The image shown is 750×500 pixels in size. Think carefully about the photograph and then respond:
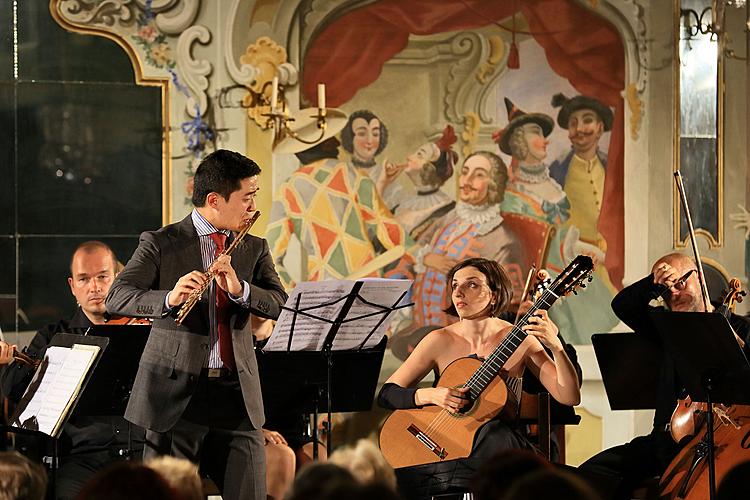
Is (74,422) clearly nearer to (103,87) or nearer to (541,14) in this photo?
(103,87)

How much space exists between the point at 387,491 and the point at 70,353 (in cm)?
238

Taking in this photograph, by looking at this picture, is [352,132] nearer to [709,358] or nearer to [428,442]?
[428,442]

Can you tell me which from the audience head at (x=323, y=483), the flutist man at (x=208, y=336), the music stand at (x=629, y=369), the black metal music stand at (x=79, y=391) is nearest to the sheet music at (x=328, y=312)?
the flutist man at (x=208, y=336)

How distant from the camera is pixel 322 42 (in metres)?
6.29

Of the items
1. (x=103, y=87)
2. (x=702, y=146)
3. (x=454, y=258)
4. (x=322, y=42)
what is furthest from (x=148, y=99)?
(x=702, y=146)

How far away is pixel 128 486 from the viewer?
1896mm

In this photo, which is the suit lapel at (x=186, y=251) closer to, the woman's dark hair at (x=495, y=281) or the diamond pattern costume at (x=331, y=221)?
the woman's dark hair at (x=495, y=281)

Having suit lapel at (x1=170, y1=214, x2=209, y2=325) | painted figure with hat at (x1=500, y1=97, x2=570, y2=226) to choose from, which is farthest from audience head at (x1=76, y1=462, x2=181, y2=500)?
painted figure with hat at (x1=500, y1=97, x2=570, y2=226)

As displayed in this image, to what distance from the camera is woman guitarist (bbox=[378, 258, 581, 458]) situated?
4379 millimetres

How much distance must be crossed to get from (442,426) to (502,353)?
38 cm

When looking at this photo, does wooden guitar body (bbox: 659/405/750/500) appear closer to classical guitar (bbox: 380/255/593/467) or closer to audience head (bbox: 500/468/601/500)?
classical guitar (bbox: 380/255/593/467)

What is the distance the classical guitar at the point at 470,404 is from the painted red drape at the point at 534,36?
2.22m

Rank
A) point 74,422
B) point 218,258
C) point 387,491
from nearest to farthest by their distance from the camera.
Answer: point 387,491, point 218,258, point 74,422

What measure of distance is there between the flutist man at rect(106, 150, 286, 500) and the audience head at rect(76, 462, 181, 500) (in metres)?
1.76
